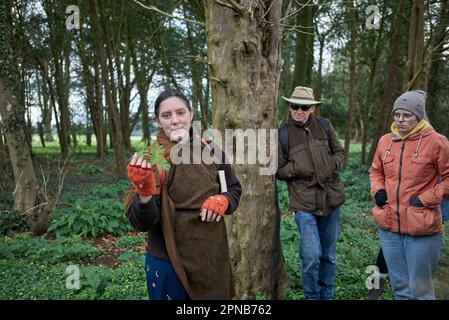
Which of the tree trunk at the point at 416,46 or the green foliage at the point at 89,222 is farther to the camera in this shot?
the tree trunk at the point at 416,46

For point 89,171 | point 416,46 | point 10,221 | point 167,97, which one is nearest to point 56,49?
point 89,171

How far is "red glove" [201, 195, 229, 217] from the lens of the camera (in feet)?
7.72

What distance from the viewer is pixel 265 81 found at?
3592mm

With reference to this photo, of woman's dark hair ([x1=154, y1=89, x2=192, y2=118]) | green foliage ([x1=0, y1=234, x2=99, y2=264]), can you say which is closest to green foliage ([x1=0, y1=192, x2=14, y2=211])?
green foliage ([x1=0, y1=234, x2=99, y2=264])

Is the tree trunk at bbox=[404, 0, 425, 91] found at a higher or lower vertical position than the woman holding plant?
higher

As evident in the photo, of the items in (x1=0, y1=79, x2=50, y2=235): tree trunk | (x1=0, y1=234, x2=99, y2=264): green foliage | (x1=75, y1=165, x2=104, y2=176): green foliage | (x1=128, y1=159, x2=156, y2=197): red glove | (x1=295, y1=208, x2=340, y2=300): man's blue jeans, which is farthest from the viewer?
(x1=75, y1=165, x2=104, y2=176): green foliage

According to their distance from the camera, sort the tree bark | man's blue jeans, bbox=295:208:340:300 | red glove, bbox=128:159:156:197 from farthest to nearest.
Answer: the tree bark < man's blue jeans, bbox=295:208:340:300 < red glove, bbox=128:159:156:197

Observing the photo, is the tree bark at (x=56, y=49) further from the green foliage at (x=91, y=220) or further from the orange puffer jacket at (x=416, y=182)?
the orange puffer jacket at (x=416, y=182)

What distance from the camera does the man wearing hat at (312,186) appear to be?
396 cm

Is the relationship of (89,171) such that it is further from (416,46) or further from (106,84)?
(416,46)

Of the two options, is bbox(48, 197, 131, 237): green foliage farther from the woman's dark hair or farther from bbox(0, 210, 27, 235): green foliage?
the woman's dark hair

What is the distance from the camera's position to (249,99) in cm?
354

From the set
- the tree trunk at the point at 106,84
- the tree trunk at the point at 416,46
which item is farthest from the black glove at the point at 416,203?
the tree trunk at the point at 106,84

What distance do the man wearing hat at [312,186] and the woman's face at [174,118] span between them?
1790 millimetres
